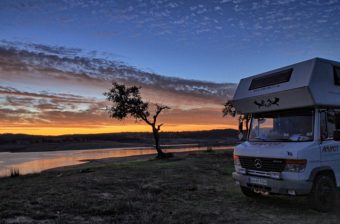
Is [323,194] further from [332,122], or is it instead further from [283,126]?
[283,126]

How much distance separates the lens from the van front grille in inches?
377

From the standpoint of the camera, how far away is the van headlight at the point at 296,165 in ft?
30.2

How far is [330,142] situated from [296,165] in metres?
1.34

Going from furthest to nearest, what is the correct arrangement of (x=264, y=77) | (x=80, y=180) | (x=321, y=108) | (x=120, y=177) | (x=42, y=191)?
(x=120, y=177) < (x=80, y=180) < (x=42, y=191) < (x=264, y=77) < (x=321, y=108)

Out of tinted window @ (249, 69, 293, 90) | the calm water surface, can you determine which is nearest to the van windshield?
tinted window @ (249, 69, 293, 90)

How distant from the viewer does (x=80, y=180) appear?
15156 mm

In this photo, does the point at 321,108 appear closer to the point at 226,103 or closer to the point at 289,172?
the point at 289,172

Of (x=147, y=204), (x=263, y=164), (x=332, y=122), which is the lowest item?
(x=147, y=204)

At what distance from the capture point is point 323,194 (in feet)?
31.9

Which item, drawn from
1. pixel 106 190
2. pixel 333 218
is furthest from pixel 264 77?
pixel 106 190

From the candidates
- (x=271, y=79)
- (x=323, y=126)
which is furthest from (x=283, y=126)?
(x=271, y=79)

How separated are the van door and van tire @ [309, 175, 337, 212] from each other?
317 millimetres

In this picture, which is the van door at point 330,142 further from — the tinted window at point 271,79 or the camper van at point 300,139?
the tinted window at point 271,79

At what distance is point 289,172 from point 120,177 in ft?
29.1
